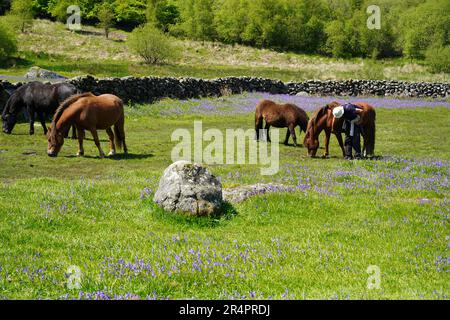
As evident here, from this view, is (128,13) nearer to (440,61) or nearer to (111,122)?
(440,61)

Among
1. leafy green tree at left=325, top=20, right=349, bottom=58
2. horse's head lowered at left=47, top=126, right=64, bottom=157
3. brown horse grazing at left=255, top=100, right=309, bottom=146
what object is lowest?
horse's head lowered at left=47, top=126, right=64, bottom=157

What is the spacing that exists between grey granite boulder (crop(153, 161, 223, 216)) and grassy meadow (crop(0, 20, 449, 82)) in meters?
40.3

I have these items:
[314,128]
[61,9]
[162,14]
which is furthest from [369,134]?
[162,14]

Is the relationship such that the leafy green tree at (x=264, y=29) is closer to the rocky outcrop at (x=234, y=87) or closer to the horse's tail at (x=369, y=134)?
the rocky outcrop at (x=234, y=87)

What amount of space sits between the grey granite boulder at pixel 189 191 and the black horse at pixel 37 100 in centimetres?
1407

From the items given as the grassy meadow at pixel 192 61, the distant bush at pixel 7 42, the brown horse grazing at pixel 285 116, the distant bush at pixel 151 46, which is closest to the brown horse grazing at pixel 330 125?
the brown horse grazing at pixel 285 116

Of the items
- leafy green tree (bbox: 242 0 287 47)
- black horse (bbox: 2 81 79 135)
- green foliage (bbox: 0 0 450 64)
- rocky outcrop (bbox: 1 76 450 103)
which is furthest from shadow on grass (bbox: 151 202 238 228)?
leafy green tree (bbox: 242 0 287 47)

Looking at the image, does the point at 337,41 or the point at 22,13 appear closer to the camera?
the point at 22,13

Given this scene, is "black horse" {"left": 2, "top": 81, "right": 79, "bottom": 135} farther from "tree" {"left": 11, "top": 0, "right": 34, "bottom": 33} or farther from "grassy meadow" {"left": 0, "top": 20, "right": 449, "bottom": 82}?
"tree" {"left": 11, "top": 0, "right": 34, "bottom": 33}

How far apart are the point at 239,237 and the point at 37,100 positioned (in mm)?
16826

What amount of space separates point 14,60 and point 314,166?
168 feet

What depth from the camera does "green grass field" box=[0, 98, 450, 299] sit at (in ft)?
20.0

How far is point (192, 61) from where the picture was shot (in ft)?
289
